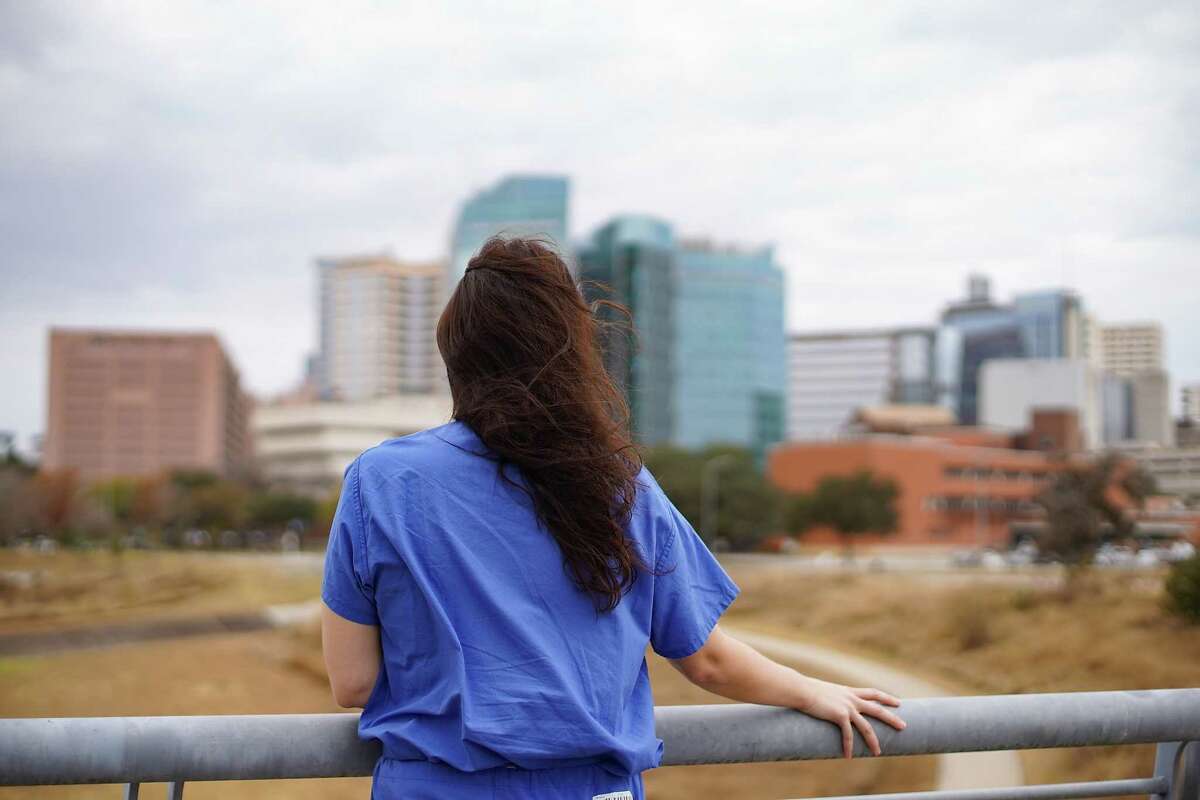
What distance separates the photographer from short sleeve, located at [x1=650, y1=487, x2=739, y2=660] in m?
1.61

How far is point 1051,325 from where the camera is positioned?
15700 centimetres

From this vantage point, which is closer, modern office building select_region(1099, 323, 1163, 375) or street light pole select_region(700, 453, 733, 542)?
street light pole select_region(700, 453, 733, 542)

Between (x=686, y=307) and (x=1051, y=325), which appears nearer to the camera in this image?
(x=686, y=307)

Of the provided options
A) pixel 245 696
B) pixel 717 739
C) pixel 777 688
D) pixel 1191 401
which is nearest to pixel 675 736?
pixel 717 739

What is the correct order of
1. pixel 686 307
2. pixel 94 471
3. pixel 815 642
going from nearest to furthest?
pixel 815 642 < pixel 686 307 < pixel 94 471

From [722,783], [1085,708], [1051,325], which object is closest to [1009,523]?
[722,783]

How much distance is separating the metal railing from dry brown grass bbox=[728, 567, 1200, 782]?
15.5 meters

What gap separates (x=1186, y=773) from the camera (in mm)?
1891

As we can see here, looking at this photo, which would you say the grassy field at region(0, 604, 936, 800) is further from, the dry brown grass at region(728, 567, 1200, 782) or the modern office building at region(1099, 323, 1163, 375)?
the modern office building at region(1099, 323, 1163, 375)

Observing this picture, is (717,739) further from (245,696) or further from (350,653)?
(245,696)

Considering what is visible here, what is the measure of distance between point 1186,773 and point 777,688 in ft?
2.47

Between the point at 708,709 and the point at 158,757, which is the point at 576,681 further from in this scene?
the point at 158,757

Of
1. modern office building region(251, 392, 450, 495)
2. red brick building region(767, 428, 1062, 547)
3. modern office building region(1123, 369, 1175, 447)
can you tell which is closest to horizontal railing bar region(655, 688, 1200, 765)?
red brick building region(767, 428, 1062, 547)

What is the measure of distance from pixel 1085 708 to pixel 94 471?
152593mm
